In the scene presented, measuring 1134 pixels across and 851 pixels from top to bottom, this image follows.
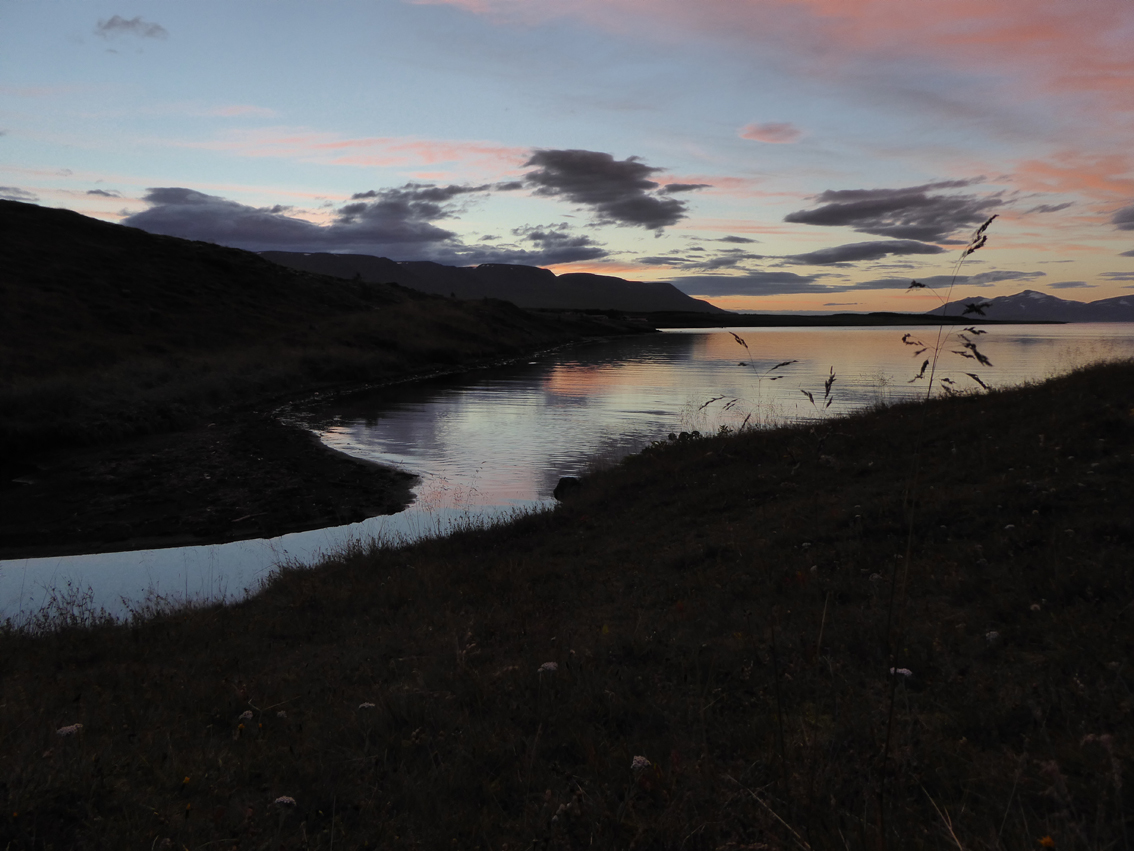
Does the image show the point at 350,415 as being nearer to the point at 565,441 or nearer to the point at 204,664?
the point at 565,441

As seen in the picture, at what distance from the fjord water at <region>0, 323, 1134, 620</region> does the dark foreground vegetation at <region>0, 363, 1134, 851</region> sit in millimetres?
2465

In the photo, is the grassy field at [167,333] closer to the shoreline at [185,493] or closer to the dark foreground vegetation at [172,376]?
the dark foreground vegetation at [172,376]

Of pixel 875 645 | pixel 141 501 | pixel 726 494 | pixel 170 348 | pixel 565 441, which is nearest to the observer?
pixel 875 645

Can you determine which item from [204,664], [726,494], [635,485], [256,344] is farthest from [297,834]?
[256,344]

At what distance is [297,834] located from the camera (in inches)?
160

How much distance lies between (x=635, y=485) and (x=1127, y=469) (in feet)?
30.8

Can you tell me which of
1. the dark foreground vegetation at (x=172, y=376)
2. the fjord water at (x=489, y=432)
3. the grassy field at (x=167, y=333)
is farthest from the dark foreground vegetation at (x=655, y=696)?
the grassy field at (x=167, y=333)

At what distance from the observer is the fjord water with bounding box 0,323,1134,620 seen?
13.8m

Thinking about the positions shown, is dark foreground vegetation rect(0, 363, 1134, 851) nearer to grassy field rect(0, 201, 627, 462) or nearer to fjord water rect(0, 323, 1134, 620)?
fjord water rect(0, 323, 1134, 620)

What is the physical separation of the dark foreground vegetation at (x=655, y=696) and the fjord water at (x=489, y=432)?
2465mm

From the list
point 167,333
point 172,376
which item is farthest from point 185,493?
point 167,333

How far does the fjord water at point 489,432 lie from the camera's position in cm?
1384

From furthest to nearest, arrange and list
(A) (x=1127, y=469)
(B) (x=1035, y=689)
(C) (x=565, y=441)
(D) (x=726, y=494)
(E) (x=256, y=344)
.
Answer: (E) (x=256, y=344), (C) (x=565, y=441), (D) (x=726, y=494), (A) (x=1127, y=469), (B) (x=1035, y=689)

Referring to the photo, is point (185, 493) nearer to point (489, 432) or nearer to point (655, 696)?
point (489, 432)
